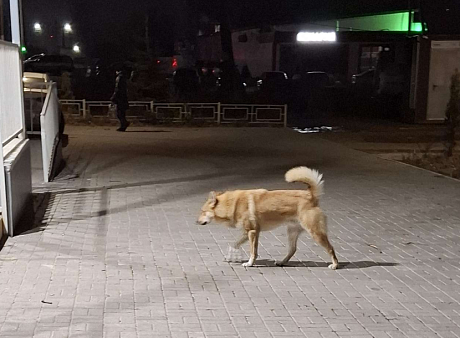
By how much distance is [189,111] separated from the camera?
21.5 meters

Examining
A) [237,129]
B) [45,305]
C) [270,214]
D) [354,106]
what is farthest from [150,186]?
[354,106]

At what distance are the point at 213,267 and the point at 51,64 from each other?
3057 centimetres

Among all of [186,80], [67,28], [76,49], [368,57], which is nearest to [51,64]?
[76,49]

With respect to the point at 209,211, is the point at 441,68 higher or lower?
higher

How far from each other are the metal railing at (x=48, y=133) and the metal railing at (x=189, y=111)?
8.92 metres

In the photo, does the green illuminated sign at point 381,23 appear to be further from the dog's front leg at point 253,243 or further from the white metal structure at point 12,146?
the dog's front leg at point 253,243

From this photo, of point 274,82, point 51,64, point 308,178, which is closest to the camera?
point 308,178

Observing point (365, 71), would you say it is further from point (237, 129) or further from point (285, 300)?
point (285, 300)

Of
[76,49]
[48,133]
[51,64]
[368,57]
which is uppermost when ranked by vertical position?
[76,49]

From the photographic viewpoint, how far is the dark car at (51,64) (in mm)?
33219

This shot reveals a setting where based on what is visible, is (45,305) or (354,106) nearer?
(45,305)

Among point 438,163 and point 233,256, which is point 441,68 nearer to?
point 438,163

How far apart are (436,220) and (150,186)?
4553mm

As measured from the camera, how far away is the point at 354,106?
27594 mm
